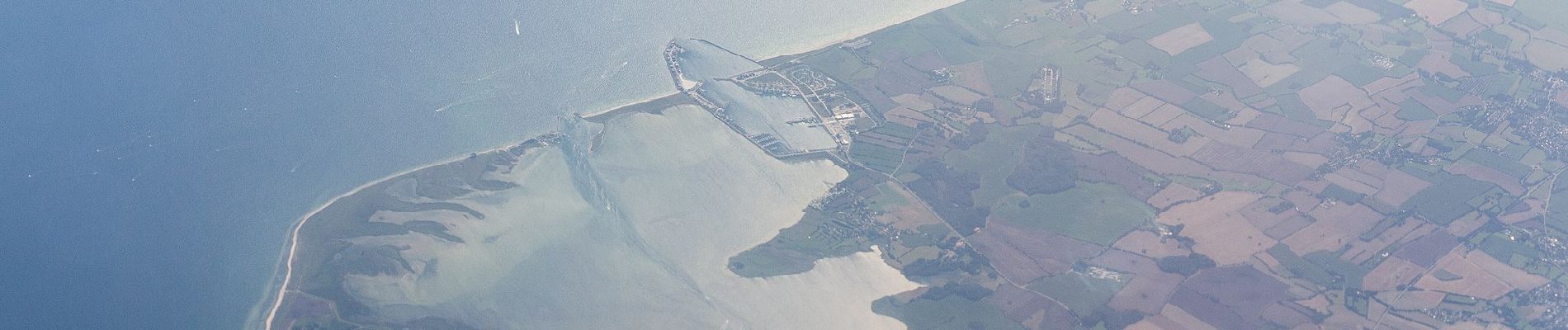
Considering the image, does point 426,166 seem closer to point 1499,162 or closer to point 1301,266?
point 1301,266

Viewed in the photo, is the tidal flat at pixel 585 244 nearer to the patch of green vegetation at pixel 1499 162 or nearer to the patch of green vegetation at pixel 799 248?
the patch of green vegetation at pixel 799 248

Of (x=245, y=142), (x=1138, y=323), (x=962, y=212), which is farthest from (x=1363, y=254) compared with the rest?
(x=245, y=142)

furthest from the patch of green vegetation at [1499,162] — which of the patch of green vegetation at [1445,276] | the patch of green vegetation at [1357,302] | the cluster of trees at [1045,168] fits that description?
the cluster of trees at [1045,168]

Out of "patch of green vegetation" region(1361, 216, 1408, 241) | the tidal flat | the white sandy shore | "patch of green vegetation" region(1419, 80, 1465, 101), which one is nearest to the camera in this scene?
the tidal flat

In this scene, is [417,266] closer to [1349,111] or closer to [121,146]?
[121,146]

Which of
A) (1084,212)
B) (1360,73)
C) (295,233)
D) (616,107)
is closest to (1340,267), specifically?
(1084,212)

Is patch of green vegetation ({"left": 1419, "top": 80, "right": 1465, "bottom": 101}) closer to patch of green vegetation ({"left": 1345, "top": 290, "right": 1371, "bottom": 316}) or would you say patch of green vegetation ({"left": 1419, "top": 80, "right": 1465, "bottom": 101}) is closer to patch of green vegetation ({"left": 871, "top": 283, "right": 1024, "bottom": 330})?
patch of green vegetation ({"left": 1345, "top": 290, "right": 1371, "bottom": 316})

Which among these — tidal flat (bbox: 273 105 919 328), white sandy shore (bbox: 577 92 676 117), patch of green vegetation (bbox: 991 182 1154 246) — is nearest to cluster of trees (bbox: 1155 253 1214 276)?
patch of green vegetation (bbox: 991 182 1154 246)
